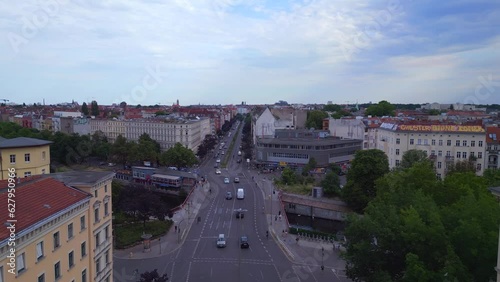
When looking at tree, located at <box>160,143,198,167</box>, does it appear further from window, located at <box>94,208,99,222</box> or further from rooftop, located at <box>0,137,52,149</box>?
window, located at <box>94,208,99,222</box>

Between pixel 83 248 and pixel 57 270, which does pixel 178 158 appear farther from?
pixel 57 270

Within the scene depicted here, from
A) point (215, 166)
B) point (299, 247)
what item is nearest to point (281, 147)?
point (215, 166)

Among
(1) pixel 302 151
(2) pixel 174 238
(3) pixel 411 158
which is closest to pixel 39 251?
(2) pixel 174 238

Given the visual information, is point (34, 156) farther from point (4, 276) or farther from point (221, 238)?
point (4, 276)

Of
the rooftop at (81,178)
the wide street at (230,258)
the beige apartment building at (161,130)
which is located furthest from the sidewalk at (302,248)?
the beige apartment building at (161,130)

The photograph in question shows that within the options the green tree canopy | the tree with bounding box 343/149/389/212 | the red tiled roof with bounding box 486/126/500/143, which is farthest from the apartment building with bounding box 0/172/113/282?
the red tiled roof with bounding box 486/126/500/143

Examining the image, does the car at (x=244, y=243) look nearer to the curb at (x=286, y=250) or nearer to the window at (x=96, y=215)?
the curb at (x=286, y=250)
